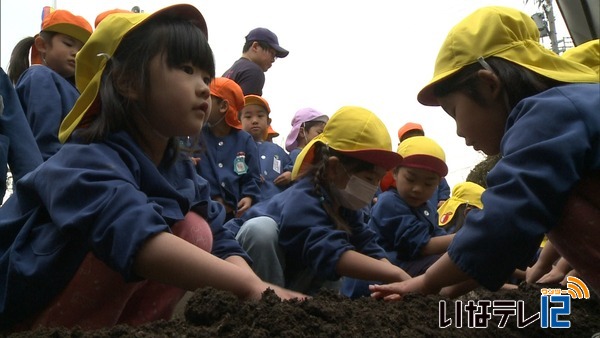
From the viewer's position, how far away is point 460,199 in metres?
4.95

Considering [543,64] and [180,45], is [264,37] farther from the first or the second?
[543,64]

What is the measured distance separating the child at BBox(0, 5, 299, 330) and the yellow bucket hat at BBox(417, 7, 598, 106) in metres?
0.79

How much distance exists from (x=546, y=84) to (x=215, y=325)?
130cm

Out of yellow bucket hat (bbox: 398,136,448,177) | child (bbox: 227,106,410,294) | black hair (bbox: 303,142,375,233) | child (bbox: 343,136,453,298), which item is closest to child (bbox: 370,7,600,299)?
child (bbox: 227,106,410,294)

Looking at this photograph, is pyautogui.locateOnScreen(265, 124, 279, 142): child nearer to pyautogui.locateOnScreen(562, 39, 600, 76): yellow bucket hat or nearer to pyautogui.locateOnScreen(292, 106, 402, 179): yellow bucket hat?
pyautogui.locateOnScreen(292, 106, 402, 179): yellow bucket hat

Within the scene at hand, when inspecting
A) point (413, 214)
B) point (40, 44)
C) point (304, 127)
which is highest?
point (40, 44)

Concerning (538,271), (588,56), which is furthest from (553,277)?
(588,56)

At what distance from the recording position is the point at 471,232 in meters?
1.84

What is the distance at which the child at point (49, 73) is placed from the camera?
3408 millimetres

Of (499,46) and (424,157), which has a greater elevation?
(499,46)

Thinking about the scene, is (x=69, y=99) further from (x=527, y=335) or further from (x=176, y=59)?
(x=527, y=335)

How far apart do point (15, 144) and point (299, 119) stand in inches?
111

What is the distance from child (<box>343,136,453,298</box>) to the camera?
3984 millimetres

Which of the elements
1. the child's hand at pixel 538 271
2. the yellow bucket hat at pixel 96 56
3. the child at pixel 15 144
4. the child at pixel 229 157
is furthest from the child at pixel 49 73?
the child's hand at pixel 538 271
